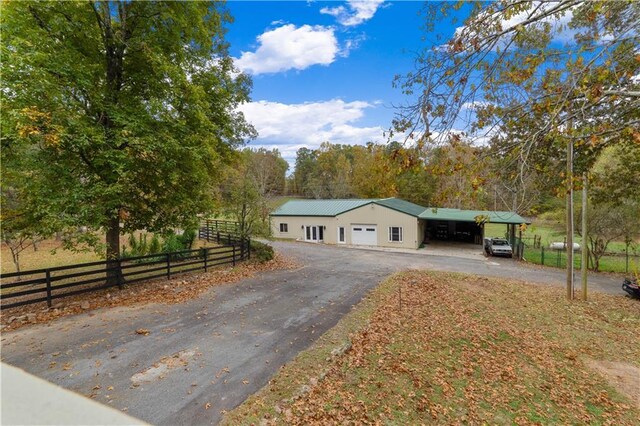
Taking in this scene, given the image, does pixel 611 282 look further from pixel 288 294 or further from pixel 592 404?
pixel 288 294

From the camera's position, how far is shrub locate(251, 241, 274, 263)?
15519 mm

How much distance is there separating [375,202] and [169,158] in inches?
A: 718

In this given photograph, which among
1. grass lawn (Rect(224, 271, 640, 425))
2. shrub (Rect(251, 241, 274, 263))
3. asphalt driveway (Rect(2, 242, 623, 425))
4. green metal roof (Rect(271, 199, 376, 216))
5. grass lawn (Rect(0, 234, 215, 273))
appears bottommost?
grass lawn (Rect(224, 271, 640, 425))

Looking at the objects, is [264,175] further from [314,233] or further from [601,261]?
[601,261]

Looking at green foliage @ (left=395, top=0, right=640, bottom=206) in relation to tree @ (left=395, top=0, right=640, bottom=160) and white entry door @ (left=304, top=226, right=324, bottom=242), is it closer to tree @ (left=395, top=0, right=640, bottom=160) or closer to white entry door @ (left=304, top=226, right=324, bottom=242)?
tree @ (left=395, top=0, right=640, bottom=160)

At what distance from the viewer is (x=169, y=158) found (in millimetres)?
9250

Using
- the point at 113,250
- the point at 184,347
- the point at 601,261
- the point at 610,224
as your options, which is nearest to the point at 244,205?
the point at 113,250

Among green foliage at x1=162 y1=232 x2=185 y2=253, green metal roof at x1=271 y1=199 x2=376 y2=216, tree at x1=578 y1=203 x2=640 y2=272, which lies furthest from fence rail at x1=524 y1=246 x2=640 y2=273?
green foliage at x1=162 y1=232 x2=185 y2=253

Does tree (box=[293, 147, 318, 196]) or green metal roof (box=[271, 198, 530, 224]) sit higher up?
tree (box=[293, 147, 318, 196])

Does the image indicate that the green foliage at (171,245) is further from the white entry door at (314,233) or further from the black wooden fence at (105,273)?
the white entry door at (314,233)

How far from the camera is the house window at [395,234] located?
24.5 m

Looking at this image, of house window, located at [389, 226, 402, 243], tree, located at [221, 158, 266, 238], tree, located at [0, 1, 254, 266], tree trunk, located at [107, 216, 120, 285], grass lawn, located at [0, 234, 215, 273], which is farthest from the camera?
house window, located at [389, 226, 402, 243]

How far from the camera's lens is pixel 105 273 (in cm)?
1188

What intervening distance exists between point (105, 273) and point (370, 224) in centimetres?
1856
